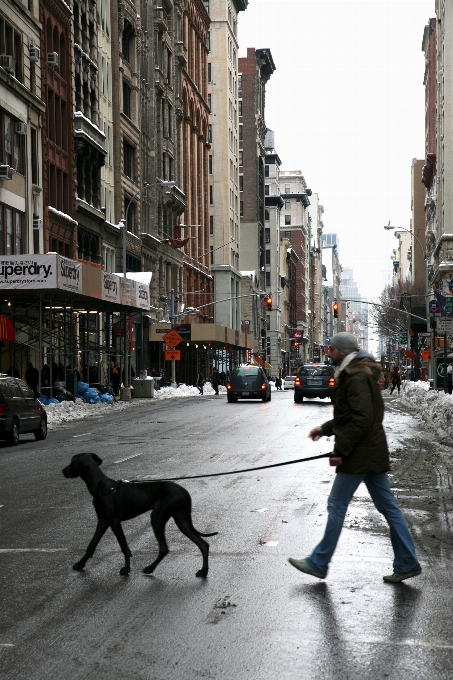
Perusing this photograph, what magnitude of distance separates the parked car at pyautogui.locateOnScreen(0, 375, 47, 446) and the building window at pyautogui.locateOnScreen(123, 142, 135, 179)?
44.0m

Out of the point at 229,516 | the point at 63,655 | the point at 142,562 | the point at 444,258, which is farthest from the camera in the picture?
the point at 444,258

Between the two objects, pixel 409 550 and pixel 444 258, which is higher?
pixel 444 258

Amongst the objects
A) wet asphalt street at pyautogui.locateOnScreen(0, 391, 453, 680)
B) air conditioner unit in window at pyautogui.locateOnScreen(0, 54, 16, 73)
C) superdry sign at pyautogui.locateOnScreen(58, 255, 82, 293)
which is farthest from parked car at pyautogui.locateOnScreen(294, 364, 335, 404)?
wet asphalt street at pyautogui.locateOnScreen(0, 391, 453, 680)

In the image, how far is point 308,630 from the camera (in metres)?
6.79

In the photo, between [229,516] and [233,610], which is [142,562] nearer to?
[233,610]

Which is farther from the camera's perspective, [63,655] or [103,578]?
[103,578]

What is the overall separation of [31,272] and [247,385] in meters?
16.0

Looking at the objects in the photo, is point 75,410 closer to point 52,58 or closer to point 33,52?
point 33,52

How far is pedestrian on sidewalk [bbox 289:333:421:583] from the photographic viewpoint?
316 inches

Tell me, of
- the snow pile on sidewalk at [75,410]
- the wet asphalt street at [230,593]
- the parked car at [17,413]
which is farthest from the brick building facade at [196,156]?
the wet asphalt street at [230,593]

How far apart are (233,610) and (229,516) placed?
15.2 feet

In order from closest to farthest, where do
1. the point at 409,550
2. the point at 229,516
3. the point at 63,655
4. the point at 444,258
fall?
1. the point at 63,655
2. the point at 409,550
3. the point at 229,516
4. the point at 444,258

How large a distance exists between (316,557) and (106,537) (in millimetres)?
3140

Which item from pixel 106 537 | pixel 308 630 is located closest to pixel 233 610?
pixel 308 630
